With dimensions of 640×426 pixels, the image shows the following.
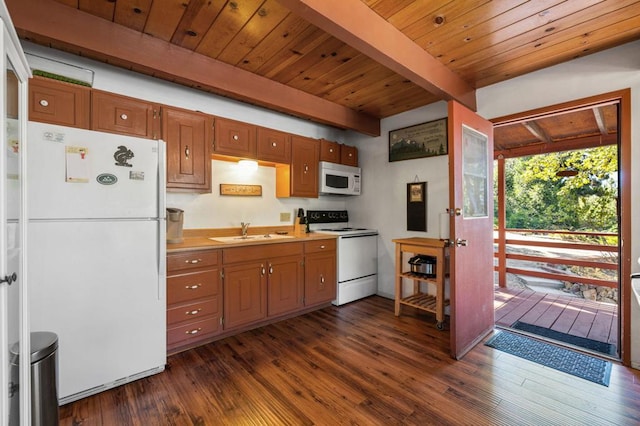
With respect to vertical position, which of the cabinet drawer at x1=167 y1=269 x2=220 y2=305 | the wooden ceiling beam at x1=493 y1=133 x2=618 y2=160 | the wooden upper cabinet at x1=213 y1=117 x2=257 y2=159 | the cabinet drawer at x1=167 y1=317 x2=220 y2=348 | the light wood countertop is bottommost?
the cabinet drawer at x1=167 y1=317 x2=220 y2=348

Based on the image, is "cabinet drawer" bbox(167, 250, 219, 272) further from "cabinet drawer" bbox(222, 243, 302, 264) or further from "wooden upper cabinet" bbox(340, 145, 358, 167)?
"wooden upper cabinet" bbox(340, 145, 358, 167)

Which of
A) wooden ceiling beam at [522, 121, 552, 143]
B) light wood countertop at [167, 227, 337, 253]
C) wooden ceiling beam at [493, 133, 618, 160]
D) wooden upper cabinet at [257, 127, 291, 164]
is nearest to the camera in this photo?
light wood countertop at [167, 227, 337, 253]

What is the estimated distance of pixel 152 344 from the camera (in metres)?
1.98

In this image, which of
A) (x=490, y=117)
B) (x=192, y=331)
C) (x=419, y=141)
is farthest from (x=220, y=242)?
(x=490, y=117)

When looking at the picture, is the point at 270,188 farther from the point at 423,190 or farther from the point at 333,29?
the point at 333,29

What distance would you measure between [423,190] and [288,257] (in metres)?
1.82

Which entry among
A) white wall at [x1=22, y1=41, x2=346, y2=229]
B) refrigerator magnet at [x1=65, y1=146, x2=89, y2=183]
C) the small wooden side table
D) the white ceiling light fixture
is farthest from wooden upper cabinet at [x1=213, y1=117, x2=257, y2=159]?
the small wooden side table

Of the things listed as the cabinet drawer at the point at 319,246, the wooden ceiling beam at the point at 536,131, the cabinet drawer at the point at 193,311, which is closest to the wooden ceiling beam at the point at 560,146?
the wooden ceiling beam at the point at 536,131

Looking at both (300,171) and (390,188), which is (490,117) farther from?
(300,171)

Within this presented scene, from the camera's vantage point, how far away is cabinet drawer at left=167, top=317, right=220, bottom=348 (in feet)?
7.30

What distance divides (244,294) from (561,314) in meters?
3.56

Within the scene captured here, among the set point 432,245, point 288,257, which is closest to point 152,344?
point 288,257

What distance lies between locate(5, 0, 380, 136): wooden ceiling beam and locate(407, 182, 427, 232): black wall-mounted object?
4.97 feet

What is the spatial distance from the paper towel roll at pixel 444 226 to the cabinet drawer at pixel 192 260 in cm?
246
